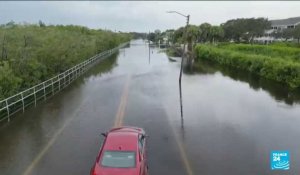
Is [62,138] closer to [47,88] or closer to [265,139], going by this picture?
[265,139]

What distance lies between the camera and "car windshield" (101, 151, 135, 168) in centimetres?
1136

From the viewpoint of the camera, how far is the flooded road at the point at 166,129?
46.0 ft

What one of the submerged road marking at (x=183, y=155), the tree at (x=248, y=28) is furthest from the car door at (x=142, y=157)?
the tree at (x=248, y=28)

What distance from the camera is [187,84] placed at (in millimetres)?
35688

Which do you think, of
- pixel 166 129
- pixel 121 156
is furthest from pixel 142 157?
pixel 166 129

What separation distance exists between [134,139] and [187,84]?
23454mm

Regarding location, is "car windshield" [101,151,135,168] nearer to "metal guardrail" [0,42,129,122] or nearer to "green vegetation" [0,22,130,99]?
"metal guardrail" [0,42,129,122]

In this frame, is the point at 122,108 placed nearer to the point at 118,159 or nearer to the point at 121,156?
the point at 121,156

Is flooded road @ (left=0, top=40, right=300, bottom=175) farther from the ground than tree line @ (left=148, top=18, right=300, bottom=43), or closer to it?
closer to it

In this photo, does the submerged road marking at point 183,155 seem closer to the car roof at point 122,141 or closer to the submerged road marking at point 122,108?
the car roof at point 122,141

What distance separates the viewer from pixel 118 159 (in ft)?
38.0

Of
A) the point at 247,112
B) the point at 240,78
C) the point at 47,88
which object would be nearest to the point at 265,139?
the point at 247,112

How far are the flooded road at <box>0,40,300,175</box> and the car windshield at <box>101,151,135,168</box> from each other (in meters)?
1.89

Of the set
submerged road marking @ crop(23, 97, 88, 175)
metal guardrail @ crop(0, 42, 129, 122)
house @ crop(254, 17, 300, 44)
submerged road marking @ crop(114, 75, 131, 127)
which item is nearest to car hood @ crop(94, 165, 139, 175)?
submerged road marking @ crop(23, 97, 88, 175)
